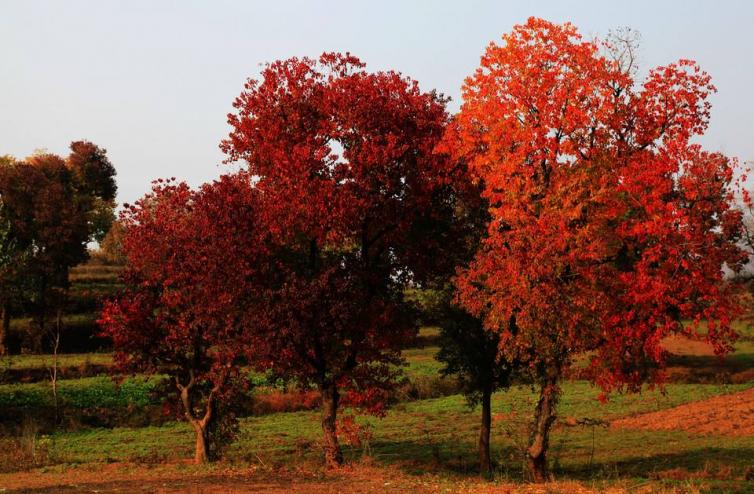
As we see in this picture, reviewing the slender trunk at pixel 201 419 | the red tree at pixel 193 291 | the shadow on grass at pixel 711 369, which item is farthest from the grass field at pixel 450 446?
the shadow on grass at pixel 711 369

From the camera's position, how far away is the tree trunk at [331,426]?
31.7 metres

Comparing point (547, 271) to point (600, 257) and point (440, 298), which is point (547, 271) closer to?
point (600, 257)

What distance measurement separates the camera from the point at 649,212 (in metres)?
25.0

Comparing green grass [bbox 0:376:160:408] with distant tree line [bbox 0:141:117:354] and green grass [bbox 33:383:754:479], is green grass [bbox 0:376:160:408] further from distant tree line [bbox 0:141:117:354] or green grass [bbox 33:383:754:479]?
distant tree line [bbox 0:141:117:354]

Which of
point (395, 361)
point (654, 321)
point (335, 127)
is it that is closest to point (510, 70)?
point (335, 127)

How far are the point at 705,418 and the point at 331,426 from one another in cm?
3078

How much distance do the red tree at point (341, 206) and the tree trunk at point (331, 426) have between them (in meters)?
0.05

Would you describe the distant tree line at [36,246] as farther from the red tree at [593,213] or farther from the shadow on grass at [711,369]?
the shadow on grass at [711,369]

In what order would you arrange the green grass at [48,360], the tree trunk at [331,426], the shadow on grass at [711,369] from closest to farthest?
the tree trunk at [331,426] → the green grass at [48,360] → the shadow on grass at [711,369]

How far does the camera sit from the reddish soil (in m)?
48.2

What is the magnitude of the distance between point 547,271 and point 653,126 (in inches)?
281

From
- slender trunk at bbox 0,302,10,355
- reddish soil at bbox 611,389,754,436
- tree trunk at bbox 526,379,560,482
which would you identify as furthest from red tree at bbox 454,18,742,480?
slender trunk at bbox 0,302,10,355

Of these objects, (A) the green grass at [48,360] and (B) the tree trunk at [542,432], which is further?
(A) the green grass at [48,360]

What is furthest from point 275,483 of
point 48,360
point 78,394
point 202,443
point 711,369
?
point 711,369
